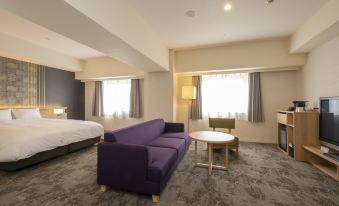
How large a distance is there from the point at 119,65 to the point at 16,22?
2785 millimetres

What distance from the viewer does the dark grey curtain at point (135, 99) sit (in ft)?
19.3

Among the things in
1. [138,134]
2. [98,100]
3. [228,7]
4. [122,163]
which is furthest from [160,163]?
[98,100]

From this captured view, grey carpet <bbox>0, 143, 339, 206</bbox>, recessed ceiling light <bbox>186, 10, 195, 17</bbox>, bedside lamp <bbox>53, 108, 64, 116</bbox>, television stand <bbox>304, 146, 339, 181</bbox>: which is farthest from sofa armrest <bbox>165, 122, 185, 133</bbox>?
bedside lamp <bbox>53, 108, 64, 116</bbox>

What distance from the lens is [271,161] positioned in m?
3.29

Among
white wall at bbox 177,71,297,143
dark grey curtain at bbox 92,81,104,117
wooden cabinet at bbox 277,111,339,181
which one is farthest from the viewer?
dark grey curtain at bbox 92,81,104,117

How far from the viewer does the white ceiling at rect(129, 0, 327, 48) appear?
269cm

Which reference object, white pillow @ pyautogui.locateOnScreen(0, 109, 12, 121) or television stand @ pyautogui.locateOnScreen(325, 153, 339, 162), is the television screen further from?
white pillow @ pyautogui.locateOnScreen(0, 109, 12, 121)

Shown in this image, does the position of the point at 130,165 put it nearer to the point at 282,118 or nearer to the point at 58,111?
the point at 282,118

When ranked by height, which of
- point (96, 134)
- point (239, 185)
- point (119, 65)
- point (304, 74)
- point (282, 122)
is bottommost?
point (239, 185)

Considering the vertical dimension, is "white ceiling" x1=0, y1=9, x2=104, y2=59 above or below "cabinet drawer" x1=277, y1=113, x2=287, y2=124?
above

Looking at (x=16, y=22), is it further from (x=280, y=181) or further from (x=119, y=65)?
(x=280, y=181)

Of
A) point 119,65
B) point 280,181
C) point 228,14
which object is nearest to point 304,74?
point 228,14

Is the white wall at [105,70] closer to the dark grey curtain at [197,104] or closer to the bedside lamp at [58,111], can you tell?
the bedside lamp at [58,111]

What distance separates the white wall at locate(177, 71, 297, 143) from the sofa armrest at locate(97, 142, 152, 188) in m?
3.87
